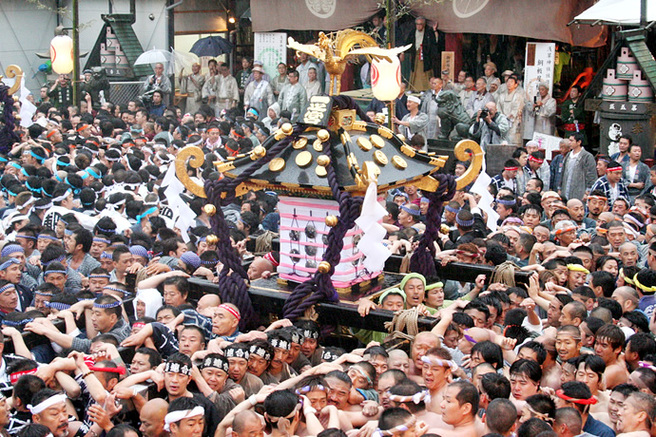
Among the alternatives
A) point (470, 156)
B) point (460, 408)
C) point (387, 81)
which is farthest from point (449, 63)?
point (460, 408)

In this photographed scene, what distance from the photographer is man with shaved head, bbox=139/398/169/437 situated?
5.32m

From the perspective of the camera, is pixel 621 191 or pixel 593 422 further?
pixel 621 191

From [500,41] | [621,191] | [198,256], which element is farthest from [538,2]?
[198,256]

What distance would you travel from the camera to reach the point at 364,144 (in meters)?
6.81

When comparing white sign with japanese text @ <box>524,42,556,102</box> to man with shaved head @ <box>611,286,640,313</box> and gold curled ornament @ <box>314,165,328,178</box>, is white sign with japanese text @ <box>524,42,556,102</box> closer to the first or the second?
man with shaved head @ <box>611,286,640,313</box>

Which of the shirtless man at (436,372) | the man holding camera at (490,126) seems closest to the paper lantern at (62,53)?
the man holding camera at (490,126)

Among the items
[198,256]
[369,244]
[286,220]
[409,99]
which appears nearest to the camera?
[369,244]

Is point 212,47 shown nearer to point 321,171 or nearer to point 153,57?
point 153,57

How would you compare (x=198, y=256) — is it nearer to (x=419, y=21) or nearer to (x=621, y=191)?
(x=621, y=191)

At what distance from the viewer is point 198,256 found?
870cm

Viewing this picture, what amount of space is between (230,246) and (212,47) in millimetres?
14951

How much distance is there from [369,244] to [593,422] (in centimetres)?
197

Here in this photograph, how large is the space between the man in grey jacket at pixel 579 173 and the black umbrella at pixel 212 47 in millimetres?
10839

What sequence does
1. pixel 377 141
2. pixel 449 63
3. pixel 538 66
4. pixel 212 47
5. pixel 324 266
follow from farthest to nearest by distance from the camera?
pixel 212 47, pixel 449 63, pixel 538 66, pixel 377 141, pixel 324 266
